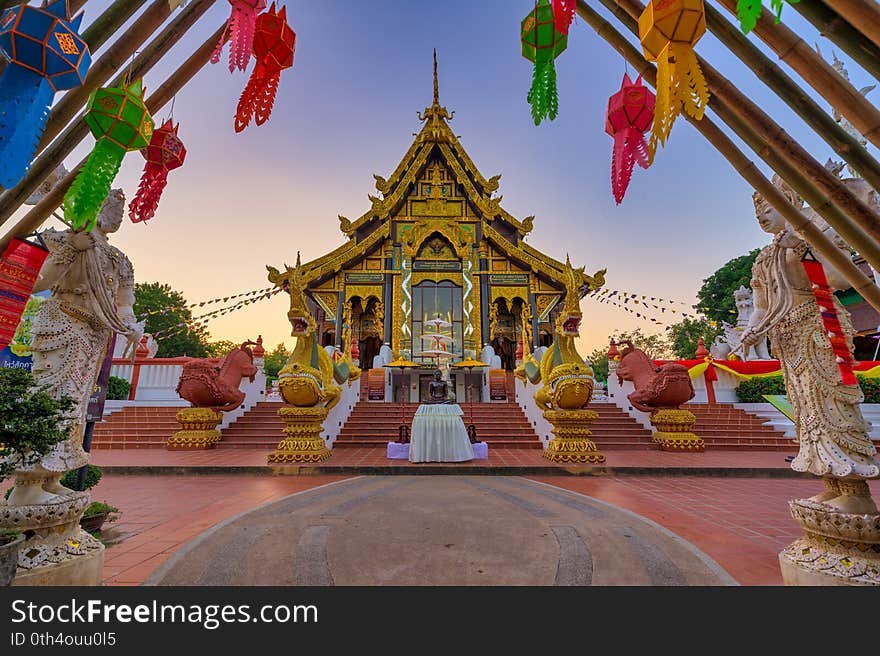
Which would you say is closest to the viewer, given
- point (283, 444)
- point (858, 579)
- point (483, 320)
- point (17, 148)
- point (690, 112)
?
point (17, 148)

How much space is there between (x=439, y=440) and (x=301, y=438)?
248cm

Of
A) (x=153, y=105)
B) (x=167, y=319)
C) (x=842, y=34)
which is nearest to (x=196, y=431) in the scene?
(x=153, y=105)

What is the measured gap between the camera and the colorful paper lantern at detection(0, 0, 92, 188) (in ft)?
4.99

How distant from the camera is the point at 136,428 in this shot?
29.7 ft

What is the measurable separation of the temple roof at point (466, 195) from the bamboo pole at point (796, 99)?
43.8 feet

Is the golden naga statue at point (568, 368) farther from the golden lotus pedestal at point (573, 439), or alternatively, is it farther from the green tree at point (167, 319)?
the green tree at point (167, 319)

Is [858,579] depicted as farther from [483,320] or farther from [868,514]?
[483,320]

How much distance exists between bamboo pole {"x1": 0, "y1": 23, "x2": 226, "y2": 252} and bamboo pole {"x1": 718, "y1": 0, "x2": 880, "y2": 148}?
2995 mm

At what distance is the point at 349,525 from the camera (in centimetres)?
335

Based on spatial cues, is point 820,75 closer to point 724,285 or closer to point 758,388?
point 758,388

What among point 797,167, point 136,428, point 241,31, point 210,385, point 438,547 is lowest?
point 438,547
